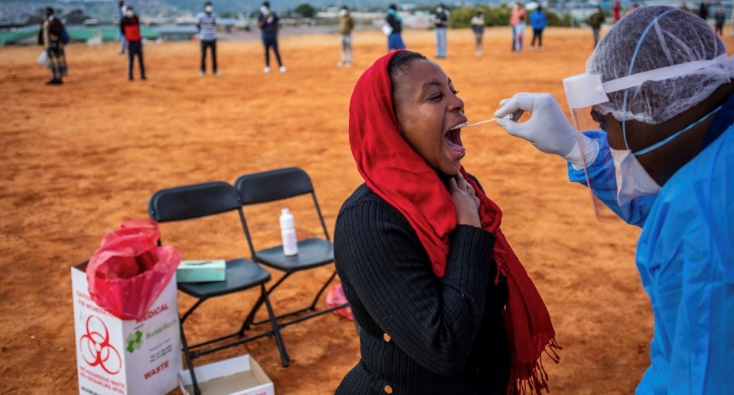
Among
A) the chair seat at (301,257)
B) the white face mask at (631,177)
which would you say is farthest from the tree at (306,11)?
the white face mask at (631,177)

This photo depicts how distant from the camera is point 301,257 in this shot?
462cm

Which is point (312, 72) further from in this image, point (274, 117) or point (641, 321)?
point (641, 321)

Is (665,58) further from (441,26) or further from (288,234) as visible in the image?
(441,26)

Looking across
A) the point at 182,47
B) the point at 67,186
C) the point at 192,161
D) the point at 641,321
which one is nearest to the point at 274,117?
the point at 192,161

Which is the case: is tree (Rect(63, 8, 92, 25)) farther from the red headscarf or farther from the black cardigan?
the black cardigan

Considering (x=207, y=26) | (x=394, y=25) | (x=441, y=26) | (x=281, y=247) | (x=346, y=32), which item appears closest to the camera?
(x=281, y=247)

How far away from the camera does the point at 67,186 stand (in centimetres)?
853

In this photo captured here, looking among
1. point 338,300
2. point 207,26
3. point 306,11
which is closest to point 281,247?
point 338,300

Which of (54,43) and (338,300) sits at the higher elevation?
(54,43)

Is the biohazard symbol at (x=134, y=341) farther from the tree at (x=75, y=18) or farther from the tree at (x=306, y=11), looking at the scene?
the tree at (x=75, y=18)

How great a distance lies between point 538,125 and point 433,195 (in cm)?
54

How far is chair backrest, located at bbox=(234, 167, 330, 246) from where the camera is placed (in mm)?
4934

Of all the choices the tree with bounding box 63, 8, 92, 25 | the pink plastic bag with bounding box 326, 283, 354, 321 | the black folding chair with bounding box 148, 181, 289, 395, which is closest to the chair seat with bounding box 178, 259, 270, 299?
the black folding chair with bounding box 148, 181, 289, 395

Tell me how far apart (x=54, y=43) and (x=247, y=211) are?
530 inches
